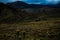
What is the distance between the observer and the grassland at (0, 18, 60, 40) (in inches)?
170

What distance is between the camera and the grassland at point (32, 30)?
4321 mm

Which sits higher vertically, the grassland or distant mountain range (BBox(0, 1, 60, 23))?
distant mountain range (BBox(0, 1, 60, 23))

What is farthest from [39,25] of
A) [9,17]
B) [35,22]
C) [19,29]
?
[9,17]

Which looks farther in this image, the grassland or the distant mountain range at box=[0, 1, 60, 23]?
the distant mountain range at box=[0, 1, 60, 23]

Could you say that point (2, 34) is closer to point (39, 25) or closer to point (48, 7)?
point (39, 25)

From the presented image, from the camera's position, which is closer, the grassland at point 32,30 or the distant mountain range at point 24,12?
the grassland at point 32,30

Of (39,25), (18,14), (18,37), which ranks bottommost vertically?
(18,37)

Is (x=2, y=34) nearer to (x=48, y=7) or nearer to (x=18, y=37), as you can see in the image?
(x=18, y=37)

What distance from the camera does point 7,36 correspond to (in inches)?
172

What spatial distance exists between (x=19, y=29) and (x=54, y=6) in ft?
3.90

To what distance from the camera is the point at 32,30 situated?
4395mm

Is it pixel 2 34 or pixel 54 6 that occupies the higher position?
pixel 54 6

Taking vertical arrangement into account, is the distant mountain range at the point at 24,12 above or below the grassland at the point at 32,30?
above

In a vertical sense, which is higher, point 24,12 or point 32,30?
point 24,12
